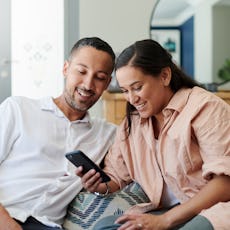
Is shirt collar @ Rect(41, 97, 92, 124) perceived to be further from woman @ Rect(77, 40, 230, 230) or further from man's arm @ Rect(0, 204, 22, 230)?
man's arm @ Rect(0, 204, 22, 230)

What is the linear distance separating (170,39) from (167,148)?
2168 millimetres

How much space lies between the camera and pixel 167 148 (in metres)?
1.44

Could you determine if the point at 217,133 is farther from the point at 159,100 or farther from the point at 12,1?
the point at 12,1

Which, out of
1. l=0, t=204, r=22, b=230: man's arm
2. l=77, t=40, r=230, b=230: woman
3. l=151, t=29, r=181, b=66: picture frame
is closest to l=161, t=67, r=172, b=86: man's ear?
l=77, t=40, r=230, b=230: woman

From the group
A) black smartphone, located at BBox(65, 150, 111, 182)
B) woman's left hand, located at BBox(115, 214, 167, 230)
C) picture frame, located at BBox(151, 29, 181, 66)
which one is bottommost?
woman's left hand, located at BBox(115, 214, 167, 230)

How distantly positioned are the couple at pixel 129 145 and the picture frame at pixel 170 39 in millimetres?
1804

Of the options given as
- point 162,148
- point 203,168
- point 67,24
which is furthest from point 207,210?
point 67,24

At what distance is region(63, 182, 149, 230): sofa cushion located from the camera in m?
1.56

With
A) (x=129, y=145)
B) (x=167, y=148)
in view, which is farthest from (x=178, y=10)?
(x=167, y=148)

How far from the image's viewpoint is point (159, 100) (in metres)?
1.46

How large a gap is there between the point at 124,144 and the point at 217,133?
40cm

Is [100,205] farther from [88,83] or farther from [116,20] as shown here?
[116,20]

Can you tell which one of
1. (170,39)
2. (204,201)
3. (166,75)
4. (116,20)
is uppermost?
(116,20)

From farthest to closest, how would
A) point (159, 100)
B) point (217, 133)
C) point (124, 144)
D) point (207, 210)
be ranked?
point (124, 144), point (159, 100), point (217, 133), point (207, 210)
